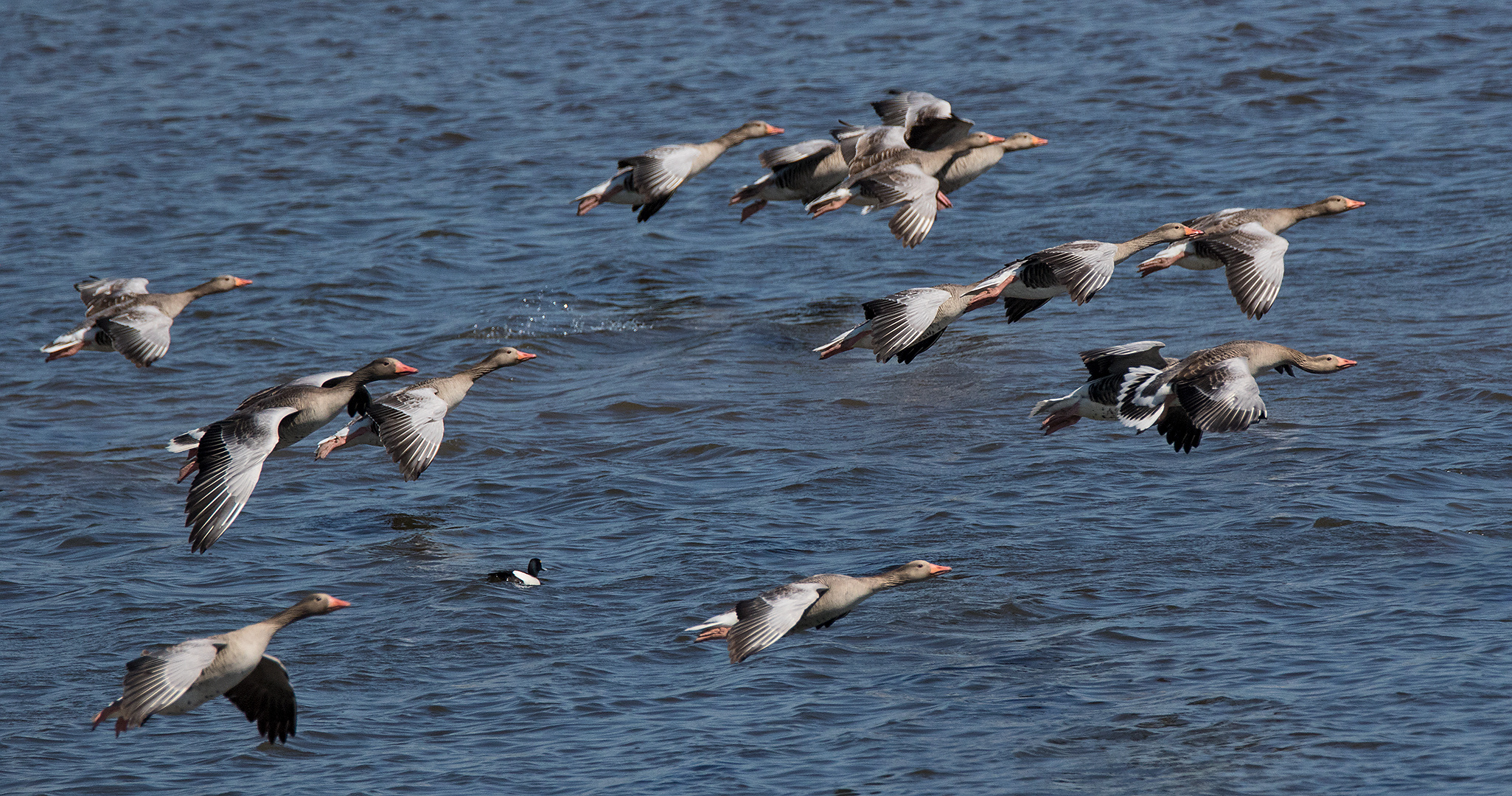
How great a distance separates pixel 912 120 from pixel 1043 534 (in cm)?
547

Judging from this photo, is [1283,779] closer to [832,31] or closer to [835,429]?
[835,429]

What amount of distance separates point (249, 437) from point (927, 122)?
23.1 ft

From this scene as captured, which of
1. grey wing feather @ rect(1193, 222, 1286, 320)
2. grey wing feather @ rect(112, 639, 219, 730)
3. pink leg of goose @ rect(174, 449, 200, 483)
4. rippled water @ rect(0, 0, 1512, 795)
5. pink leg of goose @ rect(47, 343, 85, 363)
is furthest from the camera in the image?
pink leg of goose @ rect(47, 343, 85, 363)

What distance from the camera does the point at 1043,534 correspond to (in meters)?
10.1

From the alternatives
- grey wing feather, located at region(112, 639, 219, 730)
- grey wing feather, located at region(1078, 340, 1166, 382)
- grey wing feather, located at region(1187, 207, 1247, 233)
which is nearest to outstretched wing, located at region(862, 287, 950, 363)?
grey wing feather, located at region(1078, 340, 1166, 382)

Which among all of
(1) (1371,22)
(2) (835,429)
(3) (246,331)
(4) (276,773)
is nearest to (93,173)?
(3) (246,331)

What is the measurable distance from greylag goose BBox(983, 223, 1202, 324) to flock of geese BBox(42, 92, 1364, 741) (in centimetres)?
1

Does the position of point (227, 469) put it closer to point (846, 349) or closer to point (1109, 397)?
point (846, 349)

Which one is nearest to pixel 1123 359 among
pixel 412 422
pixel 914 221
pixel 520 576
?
pixel 914 221

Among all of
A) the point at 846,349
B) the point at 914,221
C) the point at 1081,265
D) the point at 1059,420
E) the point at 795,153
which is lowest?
the point at 1059,420

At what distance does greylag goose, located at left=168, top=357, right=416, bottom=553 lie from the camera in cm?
883

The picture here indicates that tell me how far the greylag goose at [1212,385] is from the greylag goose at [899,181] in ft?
8.20

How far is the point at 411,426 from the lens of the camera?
33.0ft

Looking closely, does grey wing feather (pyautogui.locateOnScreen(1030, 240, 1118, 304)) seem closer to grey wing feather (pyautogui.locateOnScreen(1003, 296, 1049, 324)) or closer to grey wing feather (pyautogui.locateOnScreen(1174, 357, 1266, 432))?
grey wing feather (pyautogui.locateOnScreen(1003, 296, 1049, 324))
